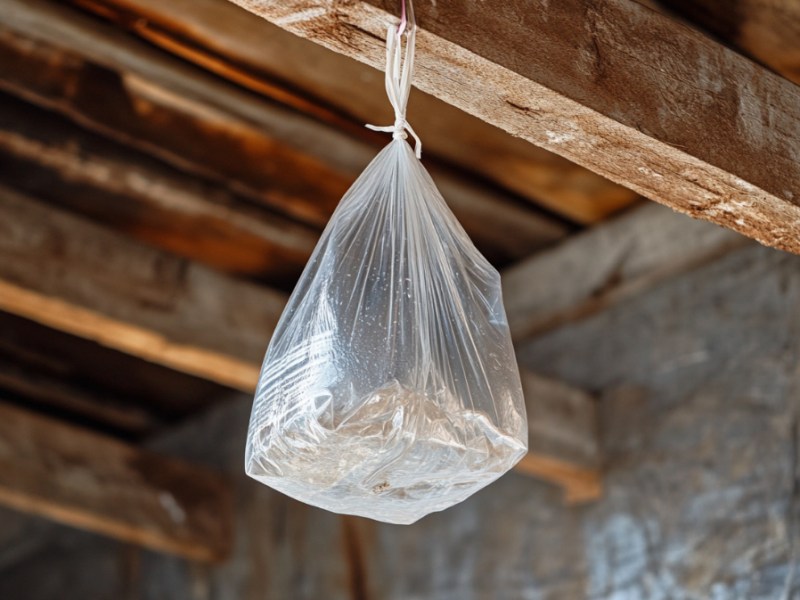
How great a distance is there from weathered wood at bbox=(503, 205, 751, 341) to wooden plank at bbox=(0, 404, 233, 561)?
3.44ft

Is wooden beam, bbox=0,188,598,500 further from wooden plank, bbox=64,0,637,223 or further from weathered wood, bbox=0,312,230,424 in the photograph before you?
weathered wood, bbox=0,312,230,424

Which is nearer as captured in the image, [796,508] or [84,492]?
[796,508]

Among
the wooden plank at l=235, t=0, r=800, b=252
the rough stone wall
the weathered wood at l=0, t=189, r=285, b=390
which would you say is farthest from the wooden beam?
the wooden plank at l=235, t=0, r=800, b=252

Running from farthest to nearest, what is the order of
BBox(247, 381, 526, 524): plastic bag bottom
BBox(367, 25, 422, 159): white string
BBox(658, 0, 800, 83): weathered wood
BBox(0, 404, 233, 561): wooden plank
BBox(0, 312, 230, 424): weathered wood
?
BBox(0, 312, 230, 424): weathered wood
BBox(0, 404, 233, 561): wooden plank
BBox(658, 0, 800, 83): weathered wood
BBox(367, 25, 422, 159): white string
BBox(247, 381, 526, 524): plastic bag bottom

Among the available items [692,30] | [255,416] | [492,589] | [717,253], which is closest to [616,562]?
[492,589]

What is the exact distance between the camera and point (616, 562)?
7.95 feet

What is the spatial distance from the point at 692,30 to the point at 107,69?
1.19 metres

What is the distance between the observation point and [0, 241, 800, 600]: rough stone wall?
223 centimetres

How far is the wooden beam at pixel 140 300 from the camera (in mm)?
2205

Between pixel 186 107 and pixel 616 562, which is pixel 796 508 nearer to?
pixel 616 562

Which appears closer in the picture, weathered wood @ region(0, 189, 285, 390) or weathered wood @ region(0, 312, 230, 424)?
weathered wood @ region(0, 189, 285, 390)

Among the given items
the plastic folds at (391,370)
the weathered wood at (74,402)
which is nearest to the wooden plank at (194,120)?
the plastic folds at (391,370)

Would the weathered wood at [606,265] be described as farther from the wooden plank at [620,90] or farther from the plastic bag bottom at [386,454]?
the plastic bag bottom at [386,454]

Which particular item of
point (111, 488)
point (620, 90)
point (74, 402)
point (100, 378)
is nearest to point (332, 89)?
point (620, 90)
